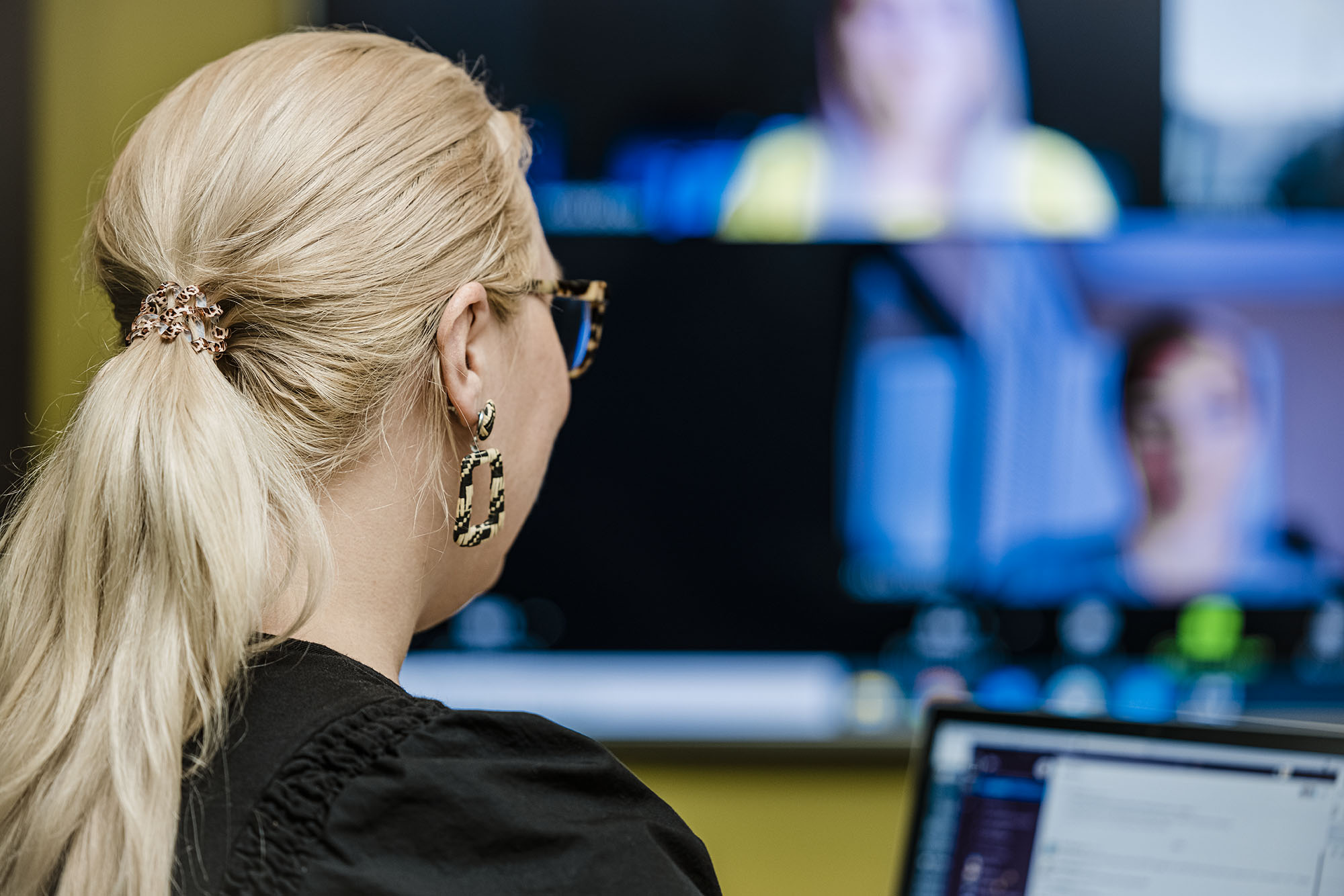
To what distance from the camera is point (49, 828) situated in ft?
1.85

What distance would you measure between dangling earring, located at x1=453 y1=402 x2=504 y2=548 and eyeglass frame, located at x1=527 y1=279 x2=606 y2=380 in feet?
0.34

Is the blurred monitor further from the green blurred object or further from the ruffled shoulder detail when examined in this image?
the ruffled shoulder detail

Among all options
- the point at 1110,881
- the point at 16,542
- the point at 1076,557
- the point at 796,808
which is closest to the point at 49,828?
the point at 16,542

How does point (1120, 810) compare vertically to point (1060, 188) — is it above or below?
below

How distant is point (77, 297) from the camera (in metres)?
1.56

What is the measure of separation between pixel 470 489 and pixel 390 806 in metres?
Result: 0.23

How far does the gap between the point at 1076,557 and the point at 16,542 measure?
1.33m

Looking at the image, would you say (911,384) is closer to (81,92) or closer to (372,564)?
(372,564)

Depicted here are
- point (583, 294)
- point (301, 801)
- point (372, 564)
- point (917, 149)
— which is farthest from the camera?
point (917, 149)

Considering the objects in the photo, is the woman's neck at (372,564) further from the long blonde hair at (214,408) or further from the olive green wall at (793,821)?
the olive green wall at (793,821)

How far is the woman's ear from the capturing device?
0.69 meters

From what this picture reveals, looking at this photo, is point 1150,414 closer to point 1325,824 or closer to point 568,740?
point 1325,824

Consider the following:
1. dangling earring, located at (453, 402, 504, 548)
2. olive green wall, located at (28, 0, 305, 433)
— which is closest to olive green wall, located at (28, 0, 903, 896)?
olive green wall, located at (28, 0, 305, 433)

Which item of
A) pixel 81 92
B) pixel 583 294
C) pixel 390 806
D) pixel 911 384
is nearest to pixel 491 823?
pixel 390 806
